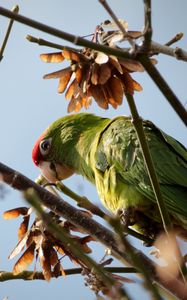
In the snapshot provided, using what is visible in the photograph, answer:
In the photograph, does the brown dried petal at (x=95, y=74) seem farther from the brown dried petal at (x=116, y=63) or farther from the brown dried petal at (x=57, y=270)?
the brown dried petal at (x=57, y=270)

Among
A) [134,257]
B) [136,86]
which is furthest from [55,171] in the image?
[134,257]

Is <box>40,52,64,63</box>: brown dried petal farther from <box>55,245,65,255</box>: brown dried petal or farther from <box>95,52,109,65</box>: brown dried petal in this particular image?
<box>55,245,65,255</box>: brown dried petal

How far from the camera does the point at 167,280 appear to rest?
232cm

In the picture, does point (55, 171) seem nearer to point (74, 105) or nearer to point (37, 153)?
point (37, 153)

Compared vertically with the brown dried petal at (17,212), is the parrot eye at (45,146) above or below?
above

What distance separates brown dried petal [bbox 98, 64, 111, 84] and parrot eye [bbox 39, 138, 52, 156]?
2650 millimetres

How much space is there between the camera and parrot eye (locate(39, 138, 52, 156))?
15.8 feet

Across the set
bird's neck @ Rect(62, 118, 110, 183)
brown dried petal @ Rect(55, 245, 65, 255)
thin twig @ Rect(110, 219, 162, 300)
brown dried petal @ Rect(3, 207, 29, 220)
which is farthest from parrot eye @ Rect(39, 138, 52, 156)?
thin twig @ Rect(110, 219, 162, 300)

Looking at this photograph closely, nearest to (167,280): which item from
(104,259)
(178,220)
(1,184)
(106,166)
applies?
(104,259)

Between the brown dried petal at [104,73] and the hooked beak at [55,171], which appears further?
the hooked beak at [55,171]

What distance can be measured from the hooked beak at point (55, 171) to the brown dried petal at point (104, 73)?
258 centimetres

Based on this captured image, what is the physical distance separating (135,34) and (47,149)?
2786 millimetres

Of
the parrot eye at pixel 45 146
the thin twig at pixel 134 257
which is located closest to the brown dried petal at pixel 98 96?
the thin twig at pixel 134 257

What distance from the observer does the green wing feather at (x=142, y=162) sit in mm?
3627
